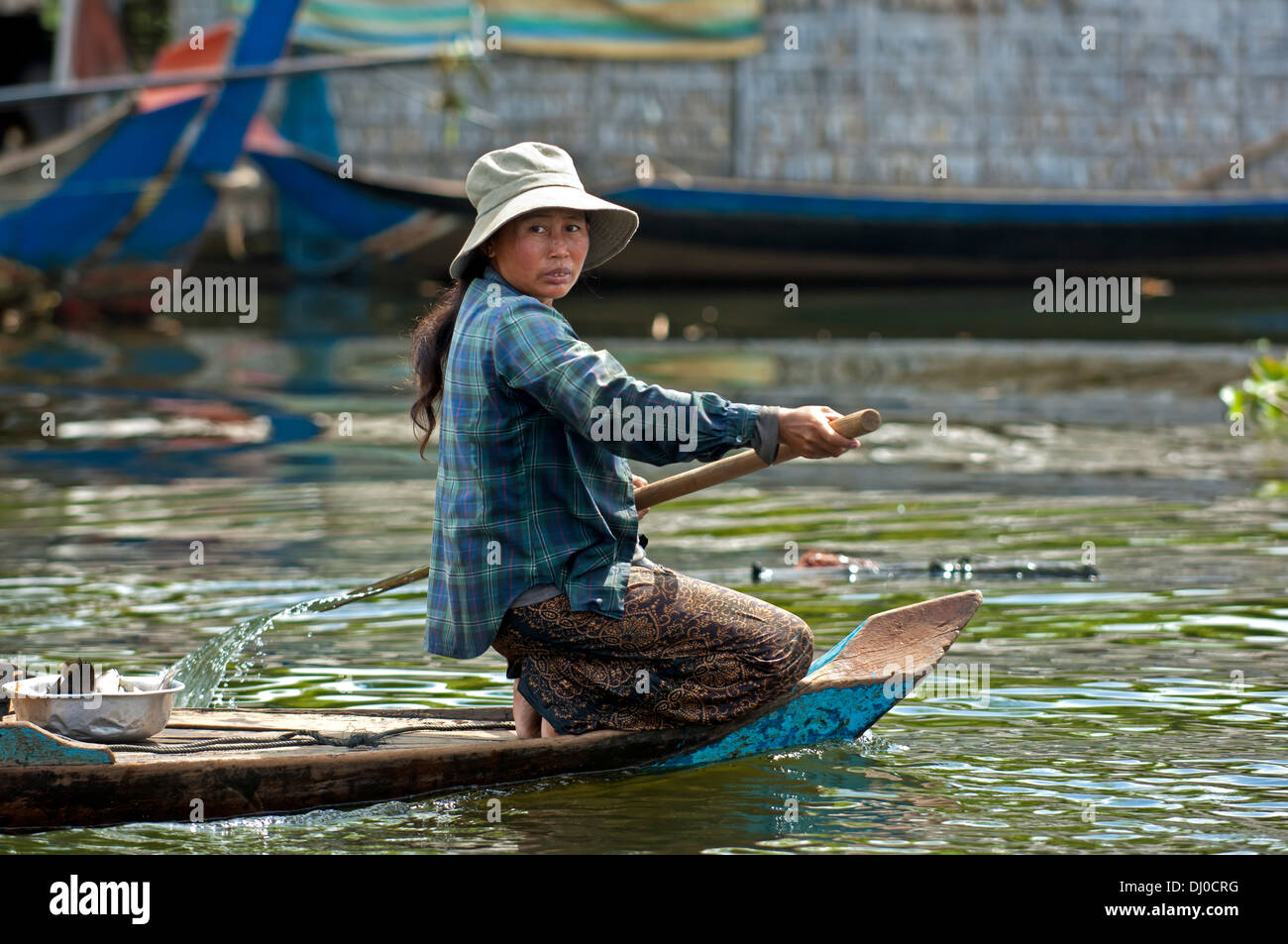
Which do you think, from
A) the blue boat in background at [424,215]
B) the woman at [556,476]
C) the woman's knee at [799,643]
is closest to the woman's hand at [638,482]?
the woman at [556,476]

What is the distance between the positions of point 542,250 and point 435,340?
38cm

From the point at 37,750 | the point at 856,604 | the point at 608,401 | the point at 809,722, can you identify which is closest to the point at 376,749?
the point at 37,750

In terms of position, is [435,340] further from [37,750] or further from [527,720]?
[37,750]

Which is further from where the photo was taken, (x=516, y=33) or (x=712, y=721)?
(x=516, y=33)

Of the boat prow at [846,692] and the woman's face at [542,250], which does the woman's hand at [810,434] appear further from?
the boat prow at [846,692]

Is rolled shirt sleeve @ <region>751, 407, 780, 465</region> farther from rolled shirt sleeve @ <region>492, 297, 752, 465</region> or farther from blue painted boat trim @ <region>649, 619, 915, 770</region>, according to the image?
blue painted boat trim @ <region>649, 619, 915, 770</region>

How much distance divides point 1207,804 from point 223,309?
1775cm

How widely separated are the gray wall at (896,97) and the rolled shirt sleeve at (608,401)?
16.9 metres

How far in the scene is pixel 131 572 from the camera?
7398 mm

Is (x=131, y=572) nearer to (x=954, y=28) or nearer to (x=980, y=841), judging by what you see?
(x=980, y=841)

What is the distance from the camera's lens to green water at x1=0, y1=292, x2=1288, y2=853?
4.31m

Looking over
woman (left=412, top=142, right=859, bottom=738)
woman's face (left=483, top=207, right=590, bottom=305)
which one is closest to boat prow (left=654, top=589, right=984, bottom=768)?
woman (left=412, top=142, right=859, bottom=738)
